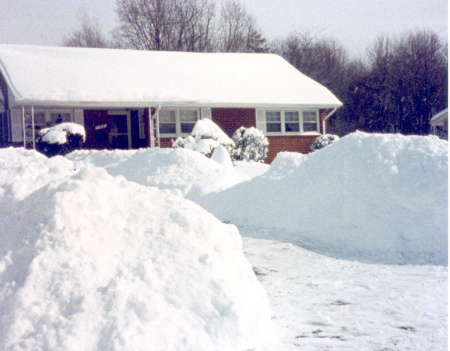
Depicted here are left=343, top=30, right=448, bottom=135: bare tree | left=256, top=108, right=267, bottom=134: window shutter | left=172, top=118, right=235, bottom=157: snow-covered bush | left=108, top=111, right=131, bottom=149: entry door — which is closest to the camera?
left=172, top=118, right=235, bottom=157: snow-covered bush

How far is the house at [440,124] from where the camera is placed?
27.3 metres

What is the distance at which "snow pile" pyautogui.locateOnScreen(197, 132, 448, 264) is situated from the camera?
7.16 metres

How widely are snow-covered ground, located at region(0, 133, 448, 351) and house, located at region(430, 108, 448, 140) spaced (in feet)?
71.0

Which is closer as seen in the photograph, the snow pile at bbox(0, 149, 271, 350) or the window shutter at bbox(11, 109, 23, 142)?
the snow pile at bbox(0, 149, 271, 350)

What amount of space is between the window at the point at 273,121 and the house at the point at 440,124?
9357 mm

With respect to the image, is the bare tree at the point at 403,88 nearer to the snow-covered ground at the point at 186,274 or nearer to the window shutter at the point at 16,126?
the window shutter at the point at 16,126

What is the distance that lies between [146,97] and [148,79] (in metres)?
2.00

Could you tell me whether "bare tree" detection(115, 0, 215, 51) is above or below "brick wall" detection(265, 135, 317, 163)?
above

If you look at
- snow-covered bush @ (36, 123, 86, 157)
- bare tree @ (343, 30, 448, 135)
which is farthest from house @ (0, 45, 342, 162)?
bare tree @ (343, 30, 448, 135)

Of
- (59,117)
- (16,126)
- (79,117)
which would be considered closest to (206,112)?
(79,117)

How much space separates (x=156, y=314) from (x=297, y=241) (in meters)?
4.32

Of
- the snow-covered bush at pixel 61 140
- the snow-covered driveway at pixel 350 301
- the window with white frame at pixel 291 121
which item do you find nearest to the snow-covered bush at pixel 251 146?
the window with white frame at pixel 291 121

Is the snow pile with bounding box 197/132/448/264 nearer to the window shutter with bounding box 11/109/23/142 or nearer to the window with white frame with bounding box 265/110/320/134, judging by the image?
the window shutter with bounding box 11/109/23/142

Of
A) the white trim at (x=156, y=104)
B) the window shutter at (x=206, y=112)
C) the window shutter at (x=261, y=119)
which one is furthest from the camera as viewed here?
the window shutter at (x=261, y=119)
